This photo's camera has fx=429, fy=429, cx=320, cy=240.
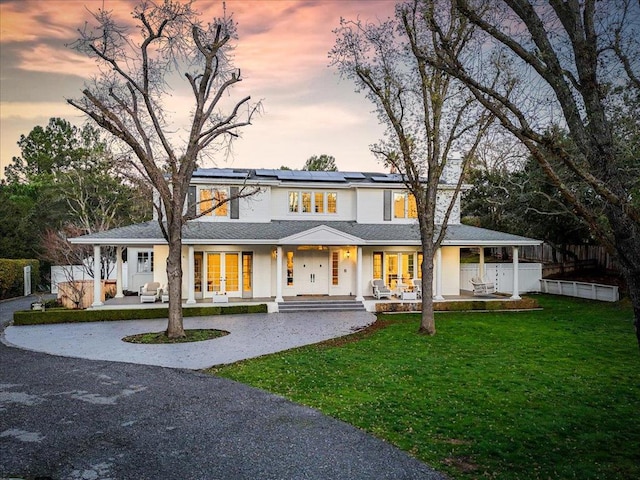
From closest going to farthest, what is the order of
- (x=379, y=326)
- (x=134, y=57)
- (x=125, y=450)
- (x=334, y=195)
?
(x=125, y=450) → (x=134, y=57) → (x=379, y=326) → (x=334, y=195)

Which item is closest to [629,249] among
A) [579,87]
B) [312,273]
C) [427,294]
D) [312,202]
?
[579,87]

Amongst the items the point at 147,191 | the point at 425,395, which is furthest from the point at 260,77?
the point at 425,395

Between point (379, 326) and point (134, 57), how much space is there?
12455 mm

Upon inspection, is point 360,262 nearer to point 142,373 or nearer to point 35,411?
point 142,373

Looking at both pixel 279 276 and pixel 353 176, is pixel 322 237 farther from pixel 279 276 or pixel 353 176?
pixel 353 176

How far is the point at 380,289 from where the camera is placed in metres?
20.2

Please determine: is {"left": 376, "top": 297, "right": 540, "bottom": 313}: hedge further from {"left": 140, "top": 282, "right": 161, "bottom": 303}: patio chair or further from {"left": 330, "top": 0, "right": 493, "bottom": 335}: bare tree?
{"left": 140, "top": 282, "right": 161, "bottom": 303}: patio chair

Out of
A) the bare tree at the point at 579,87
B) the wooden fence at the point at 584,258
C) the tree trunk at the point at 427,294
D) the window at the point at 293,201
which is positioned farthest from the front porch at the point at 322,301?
the bare tree at the point at 579,87

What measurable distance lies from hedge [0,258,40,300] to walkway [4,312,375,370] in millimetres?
Answer: 10247

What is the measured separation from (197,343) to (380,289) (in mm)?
9806

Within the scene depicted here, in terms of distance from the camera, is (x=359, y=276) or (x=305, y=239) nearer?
(x=305, y=239)

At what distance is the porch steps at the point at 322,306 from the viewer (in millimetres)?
18797

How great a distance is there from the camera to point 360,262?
19.8 metres

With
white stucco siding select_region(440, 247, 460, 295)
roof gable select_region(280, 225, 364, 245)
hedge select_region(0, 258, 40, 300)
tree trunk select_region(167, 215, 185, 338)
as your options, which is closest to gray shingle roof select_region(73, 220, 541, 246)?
roof gable select_region(280, 225, 364, 245)
